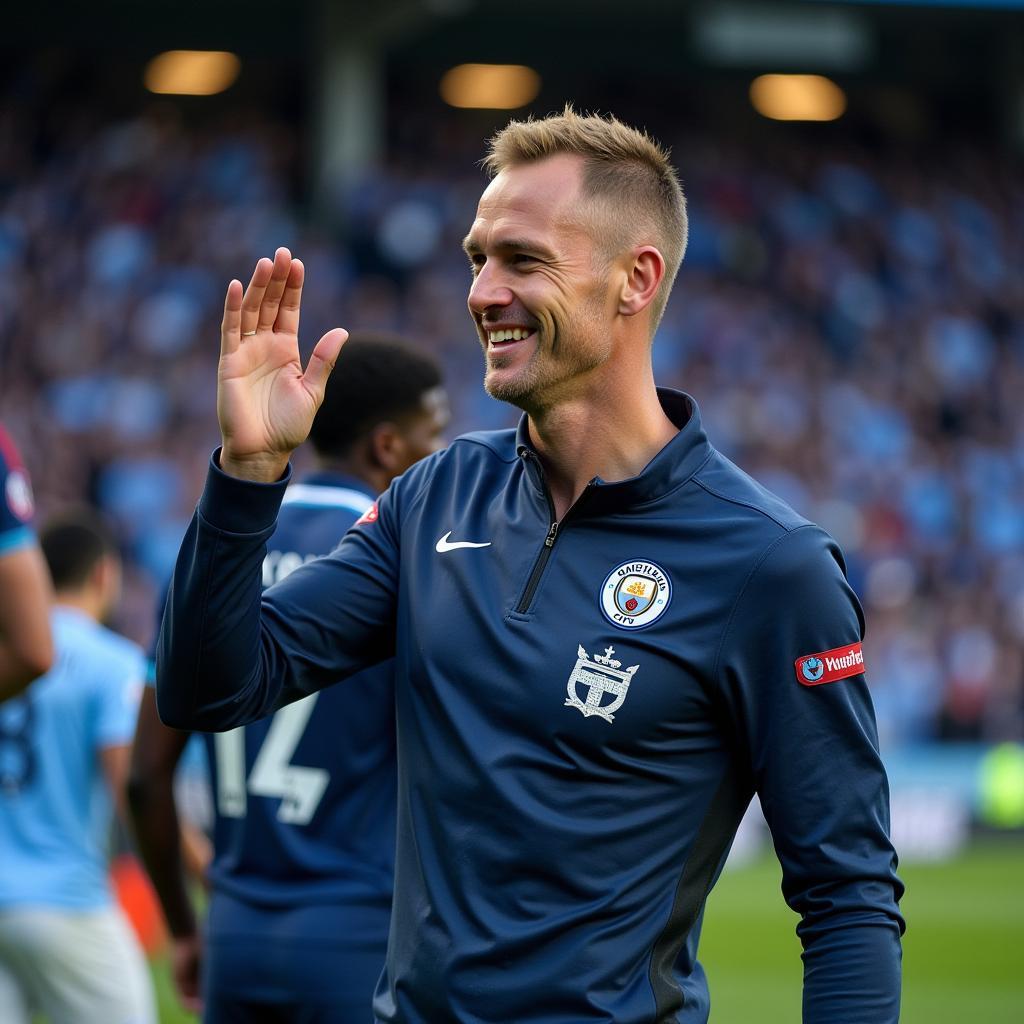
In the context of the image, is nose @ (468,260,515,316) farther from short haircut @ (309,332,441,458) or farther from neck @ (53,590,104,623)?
neck @ (53,590,104,623)

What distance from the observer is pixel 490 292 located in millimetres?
2779

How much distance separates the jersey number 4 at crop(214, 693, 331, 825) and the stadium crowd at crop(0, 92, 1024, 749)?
1040 cm

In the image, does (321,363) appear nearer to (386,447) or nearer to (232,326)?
(232,326)

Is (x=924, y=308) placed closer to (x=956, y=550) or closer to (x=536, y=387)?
(x=956, y=550)

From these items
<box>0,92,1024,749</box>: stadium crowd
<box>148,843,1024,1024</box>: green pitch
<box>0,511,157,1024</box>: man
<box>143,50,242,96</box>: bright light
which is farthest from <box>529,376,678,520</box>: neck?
<box>143,50,242,96</box>: bright light

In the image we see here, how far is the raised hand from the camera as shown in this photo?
2.61 meters

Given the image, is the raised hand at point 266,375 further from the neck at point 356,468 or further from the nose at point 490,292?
the neck at point 356,468

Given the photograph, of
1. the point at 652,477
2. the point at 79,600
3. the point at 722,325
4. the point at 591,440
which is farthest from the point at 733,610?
the point at 722,325

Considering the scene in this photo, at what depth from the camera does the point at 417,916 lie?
106 inches

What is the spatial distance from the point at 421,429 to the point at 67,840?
2.06 meters

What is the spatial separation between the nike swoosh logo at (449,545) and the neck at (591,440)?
0.15 m

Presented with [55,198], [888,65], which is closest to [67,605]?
[55,198]

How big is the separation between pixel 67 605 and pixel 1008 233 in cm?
2000

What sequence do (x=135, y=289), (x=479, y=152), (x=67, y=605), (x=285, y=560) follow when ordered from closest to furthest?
(x=285, y=560) < (x=67, y=605) < (x=135, y=289) < (x=479, y=152)
